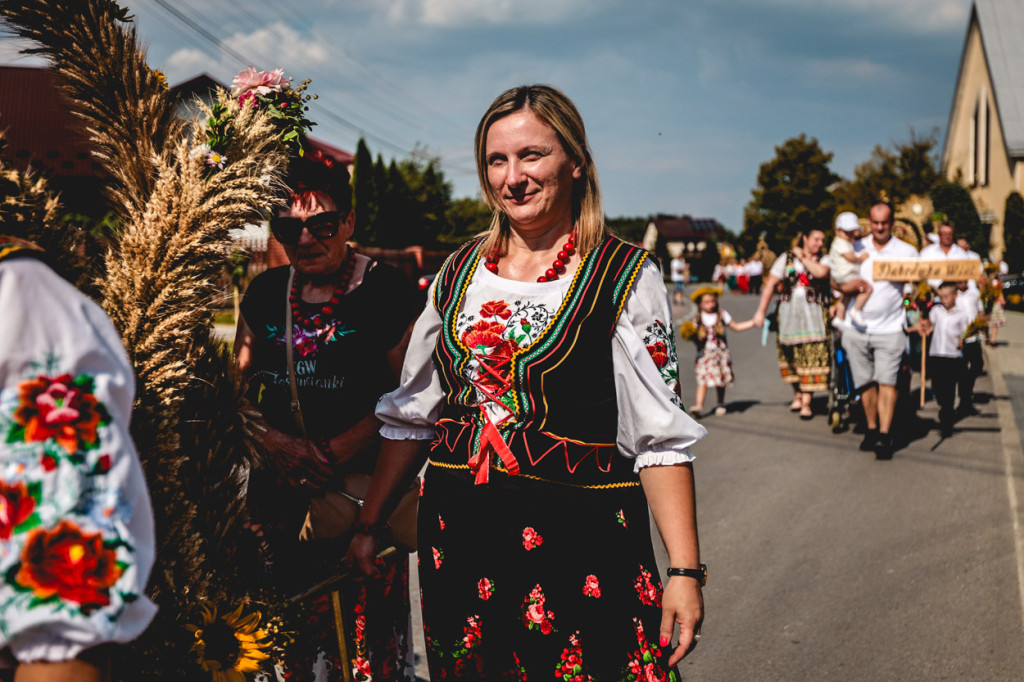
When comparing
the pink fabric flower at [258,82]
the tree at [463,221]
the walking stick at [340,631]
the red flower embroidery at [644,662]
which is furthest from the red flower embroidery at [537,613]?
the tree at [463,221]

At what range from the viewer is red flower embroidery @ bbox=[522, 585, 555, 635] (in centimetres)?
212

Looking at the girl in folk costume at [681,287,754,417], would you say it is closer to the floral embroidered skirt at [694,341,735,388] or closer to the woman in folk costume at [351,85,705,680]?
the floral embroidered skirt at [694,341,735,388]

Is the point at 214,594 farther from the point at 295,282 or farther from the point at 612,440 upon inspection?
the point at 295,282

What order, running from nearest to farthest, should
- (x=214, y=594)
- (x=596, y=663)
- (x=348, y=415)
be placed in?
(x=214, y=594)
(x=596, y=663)
(x=348, y=415)

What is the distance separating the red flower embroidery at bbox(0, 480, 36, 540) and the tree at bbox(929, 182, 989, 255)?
33.4 metres

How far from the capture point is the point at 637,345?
2.11 metres

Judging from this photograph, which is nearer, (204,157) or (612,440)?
(204,157)

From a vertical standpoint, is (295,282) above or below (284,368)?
above

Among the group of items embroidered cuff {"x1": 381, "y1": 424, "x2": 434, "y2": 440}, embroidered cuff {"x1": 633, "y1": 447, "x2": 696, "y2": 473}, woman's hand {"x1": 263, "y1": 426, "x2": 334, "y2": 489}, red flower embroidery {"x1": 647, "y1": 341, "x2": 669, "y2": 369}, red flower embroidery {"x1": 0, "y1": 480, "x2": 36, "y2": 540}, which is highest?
red flower embroidery {"x1": 647, "y1": 341, "x2": 669, "y2": 369}

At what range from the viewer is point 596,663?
82.3 inches

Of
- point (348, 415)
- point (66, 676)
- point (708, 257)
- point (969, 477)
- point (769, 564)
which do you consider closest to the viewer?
point (66, 676)

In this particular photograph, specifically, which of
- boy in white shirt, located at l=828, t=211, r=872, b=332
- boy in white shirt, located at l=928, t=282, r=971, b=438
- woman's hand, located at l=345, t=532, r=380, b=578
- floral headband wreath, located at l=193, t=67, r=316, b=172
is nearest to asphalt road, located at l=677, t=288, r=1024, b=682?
boy in white shirt, located at l=928, t=282, r=971, b=438

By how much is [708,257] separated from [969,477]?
5924 centimetres

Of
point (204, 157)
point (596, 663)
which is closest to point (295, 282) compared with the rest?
point (204, 157)
